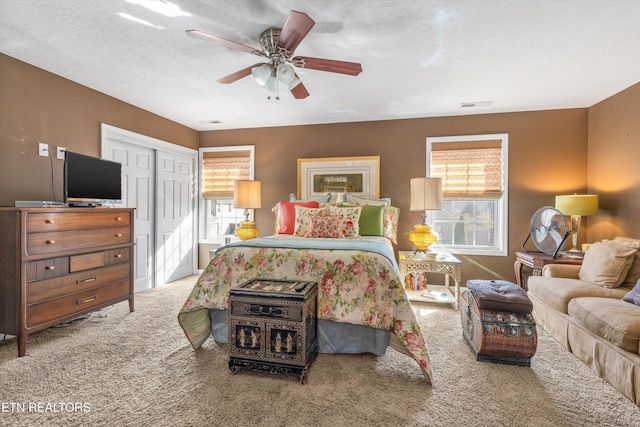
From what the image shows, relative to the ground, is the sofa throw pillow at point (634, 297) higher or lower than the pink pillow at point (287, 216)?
lower

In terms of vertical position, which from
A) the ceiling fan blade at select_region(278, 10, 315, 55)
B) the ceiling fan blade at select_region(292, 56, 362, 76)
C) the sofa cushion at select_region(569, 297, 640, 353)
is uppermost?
the ceiling fan blade at select_region(278, 10, 315, 55)

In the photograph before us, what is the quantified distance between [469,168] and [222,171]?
3.80 metres

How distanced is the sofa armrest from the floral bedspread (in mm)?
1788

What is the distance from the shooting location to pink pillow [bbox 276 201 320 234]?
379 cm

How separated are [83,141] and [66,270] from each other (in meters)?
1.51

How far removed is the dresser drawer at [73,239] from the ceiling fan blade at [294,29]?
7.76 feet

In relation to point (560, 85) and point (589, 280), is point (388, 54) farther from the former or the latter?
point (589, 280)

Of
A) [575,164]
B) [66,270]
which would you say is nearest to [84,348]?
[66,270]

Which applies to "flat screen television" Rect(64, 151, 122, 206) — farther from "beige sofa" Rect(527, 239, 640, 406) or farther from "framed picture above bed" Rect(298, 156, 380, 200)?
"beige sofa" Rect(527, 239, 640, 406)

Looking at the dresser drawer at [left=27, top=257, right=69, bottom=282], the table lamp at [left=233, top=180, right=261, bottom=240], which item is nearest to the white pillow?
the table lamp at [left=233, top=180, right=261, bottom=240]

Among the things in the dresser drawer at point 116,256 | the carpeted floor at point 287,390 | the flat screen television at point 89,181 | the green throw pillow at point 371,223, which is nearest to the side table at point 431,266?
the green throw pillow at point 371,223

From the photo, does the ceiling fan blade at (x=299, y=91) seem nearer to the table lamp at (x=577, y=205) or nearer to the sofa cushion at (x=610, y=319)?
the sofa cushion at (x=610, y=319)

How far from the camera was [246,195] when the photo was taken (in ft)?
14.4

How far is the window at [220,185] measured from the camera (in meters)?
4.99
